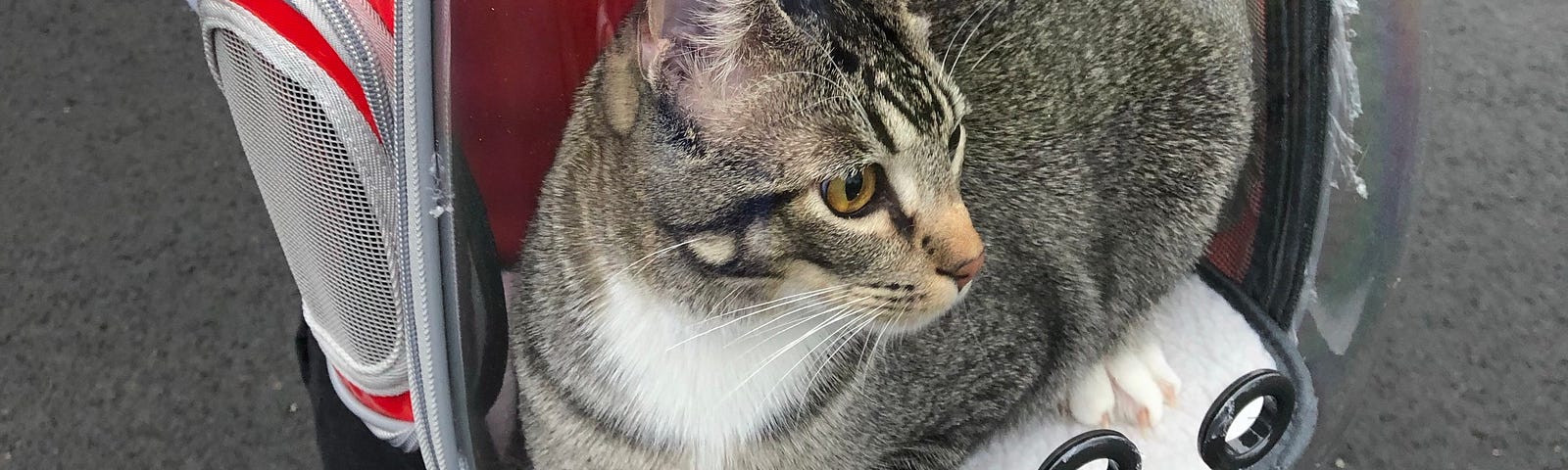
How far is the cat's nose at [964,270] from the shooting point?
439 millimetres

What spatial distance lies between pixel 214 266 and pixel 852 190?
1.06 m

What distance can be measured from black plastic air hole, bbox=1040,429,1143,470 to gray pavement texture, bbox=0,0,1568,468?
564 millimetres

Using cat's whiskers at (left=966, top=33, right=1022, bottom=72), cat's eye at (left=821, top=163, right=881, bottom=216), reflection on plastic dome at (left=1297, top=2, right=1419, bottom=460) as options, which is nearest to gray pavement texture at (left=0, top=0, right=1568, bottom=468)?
reflection on plastic dome at (left=1297, top=2, right=1419, bottom=460)

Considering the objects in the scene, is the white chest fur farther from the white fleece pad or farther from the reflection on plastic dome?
the reflection on plastic dome

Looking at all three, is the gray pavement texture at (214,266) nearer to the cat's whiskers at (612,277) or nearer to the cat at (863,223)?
the cat at (863,223)

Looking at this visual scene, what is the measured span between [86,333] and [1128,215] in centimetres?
107

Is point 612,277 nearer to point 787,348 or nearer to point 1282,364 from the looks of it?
point 787,348

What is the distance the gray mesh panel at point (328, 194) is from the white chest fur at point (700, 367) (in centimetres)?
12

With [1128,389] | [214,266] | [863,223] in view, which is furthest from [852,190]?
[214,266]

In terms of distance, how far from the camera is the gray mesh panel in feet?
1.69

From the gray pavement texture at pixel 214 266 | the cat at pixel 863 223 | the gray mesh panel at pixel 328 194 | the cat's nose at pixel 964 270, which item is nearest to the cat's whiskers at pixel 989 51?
the cat at pixel 863 223

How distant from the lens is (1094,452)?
521 mm

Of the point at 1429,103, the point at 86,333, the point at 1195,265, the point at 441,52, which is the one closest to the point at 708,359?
the point at 441,52

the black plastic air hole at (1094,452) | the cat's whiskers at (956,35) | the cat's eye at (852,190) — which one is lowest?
the black plastic air hole at (1094,452)
